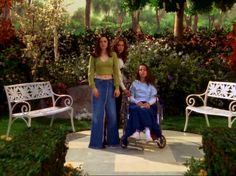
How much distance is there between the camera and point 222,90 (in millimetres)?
9883

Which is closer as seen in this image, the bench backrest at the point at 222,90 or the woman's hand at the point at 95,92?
the woman's hand at the point at 95,92

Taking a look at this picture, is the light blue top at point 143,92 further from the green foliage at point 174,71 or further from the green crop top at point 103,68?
the green foliage at point 174,71

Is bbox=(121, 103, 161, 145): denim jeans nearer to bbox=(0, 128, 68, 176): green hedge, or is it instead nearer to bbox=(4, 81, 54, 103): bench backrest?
bbox=(4, 81, 54, 103): bench backrest

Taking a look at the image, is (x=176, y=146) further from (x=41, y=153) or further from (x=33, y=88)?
(x=41, y=153)

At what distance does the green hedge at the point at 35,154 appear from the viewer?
4.00 meters

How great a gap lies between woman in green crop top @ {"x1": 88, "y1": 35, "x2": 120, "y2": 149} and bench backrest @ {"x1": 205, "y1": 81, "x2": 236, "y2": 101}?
268 centimetres

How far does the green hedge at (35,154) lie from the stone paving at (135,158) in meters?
1.36

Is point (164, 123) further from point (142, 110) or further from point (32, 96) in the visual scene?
point (32, 96)

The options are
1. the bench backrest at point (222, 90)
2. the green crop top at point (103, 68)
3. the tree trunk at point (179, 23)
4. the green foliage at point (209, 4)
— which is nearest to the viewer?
the green crop top at point (103, 68)

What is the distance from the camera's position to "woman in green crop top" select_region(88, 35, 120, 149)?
786 centimetres

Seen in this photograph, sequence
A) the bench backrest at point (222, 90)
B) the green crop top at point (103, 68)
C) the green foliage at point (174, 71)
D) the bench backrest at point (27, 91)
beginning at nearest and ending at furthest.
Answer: the green crop top at point (103, 68)
the bench backrest at point (27, 91)
the bench backrest at point (222, 90)
the green foliage at point (174, 71)

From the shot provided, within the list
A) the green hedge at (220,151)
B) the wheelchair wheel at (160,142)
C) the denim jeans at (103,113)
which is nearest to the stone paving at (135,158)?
the wheelchair wheel at (160,142)

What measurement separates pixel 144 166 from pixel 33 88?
154 inches

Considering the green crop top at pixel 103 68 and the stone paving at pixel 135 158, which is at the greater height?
the green crop top at pixel 103 68
